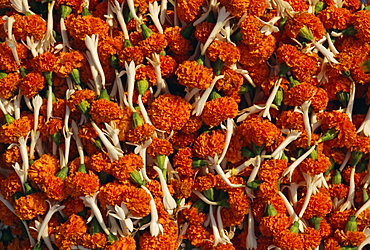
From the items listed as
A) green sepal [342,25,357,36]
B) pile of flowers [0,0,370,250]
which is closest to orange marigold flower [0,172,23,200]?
pile of flowers [0,0,370,250]

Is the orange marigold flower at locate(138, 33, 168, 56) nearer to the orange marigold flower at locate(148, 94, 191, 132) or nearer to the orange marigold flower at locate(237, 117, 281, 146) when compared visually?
the orange marigold flower at locate(148, 94, 191, 132)

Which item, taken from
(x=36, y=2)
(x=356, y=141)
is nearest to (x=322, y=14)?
(x=356, y=141)

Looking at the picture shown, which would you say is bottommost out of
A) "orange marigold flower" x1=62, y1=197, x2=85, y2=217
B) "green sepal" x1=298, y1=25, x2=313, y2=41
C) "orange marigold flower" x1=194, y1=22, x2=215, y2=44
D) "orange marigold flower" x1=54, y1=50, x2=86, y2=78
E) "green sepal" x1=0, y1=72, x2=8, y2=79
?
"orange marigold flower" x1=62, y1=197, x2=85, y2=217

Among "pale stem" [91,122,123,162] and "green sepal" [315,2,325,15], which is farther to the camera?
"green sepal" [315,2,325,15]

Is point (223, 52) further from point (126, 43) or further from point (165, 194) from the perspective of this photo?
point (165, 194)

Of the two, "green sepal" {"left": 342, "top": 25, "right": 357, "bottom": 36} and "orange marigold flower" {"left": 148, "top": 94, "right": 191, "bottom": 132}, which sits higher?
"green sepal" {"left": 342, "top": 25, "right": 357, "bottom": 36}
